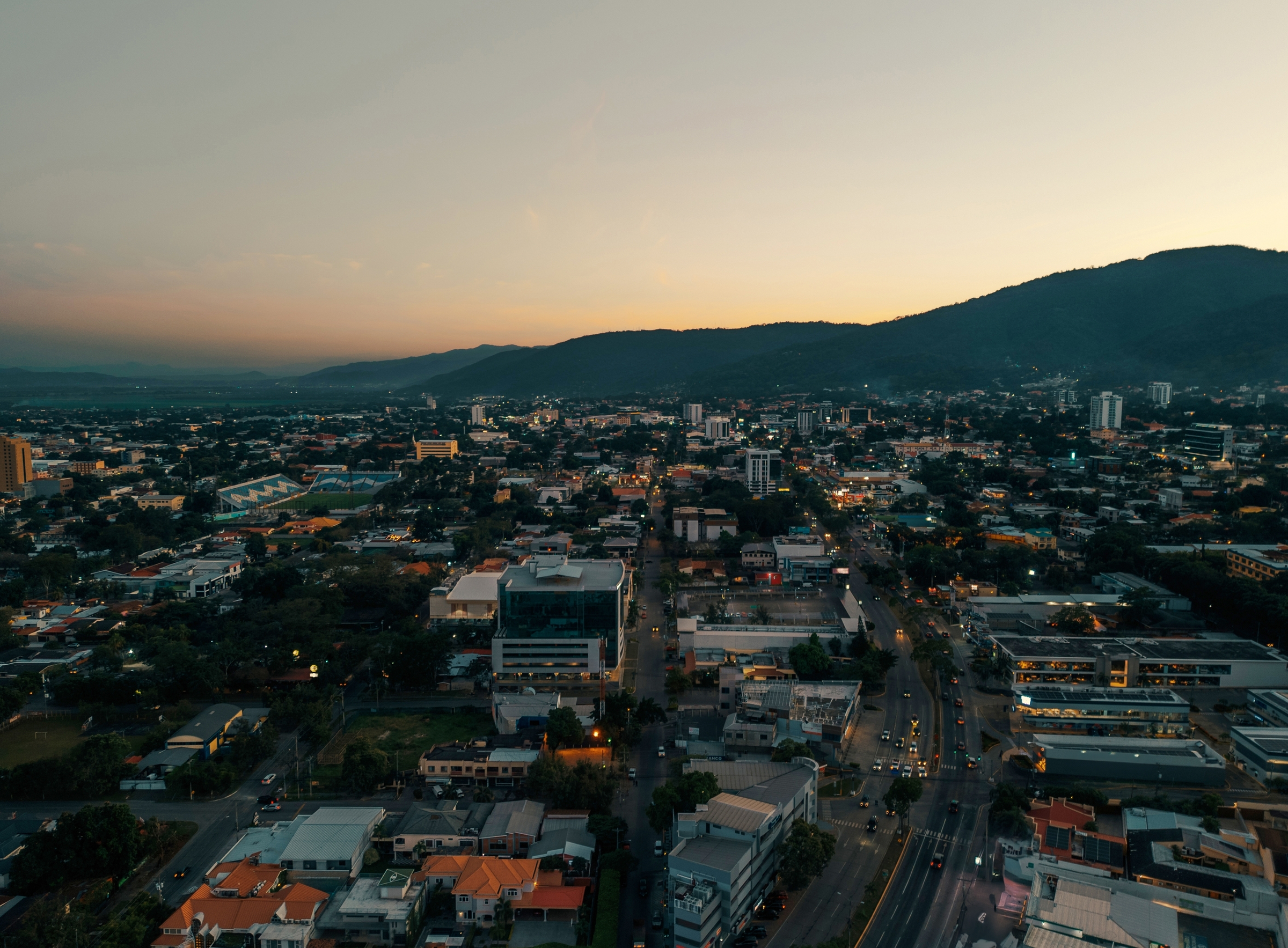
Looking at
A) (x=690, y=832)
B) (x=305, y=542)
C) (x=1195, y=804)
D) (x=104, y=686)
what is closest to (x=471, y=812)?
(x=690, y=832)

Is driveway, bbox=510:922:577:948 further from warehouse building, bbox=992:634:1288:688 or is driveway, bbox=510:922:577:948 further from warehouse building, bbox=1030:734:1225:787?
warehouse building, bbox=992:634:1288:688

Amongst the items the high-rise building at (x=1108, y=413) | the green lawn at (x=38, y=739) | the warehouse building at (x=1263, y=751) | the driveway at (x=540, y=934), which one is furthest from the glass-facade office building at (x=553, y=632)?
the high-rise building at (x=1108, y=413)

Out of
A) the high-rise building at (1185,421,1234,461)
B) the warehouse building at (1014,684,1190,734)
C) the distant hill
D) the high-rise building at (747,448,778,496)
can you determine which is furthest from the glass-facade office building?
the distant hill

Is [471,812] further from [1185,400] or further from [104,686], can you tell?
[1185,400]

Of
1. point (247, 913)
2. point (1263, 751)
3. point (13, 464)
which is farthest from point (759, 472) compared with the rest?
point (13, 464)

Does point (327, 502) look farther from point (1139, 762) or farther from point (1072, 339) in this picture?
point (1072, 339)

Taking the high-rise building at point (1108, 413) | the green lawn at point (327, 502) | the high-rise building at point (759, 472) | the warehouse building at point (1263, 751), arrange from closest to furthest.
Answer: the warehouse building at point (1263, 751) < the green lawn at point (327, 502) < the high-rise building at point (759, 472) < the high-rise building at point (1108, 413)

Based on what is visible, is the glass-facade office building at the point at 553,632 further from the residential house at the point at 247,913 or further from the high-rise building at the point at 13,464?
the high-rise building at the point at 13,464
